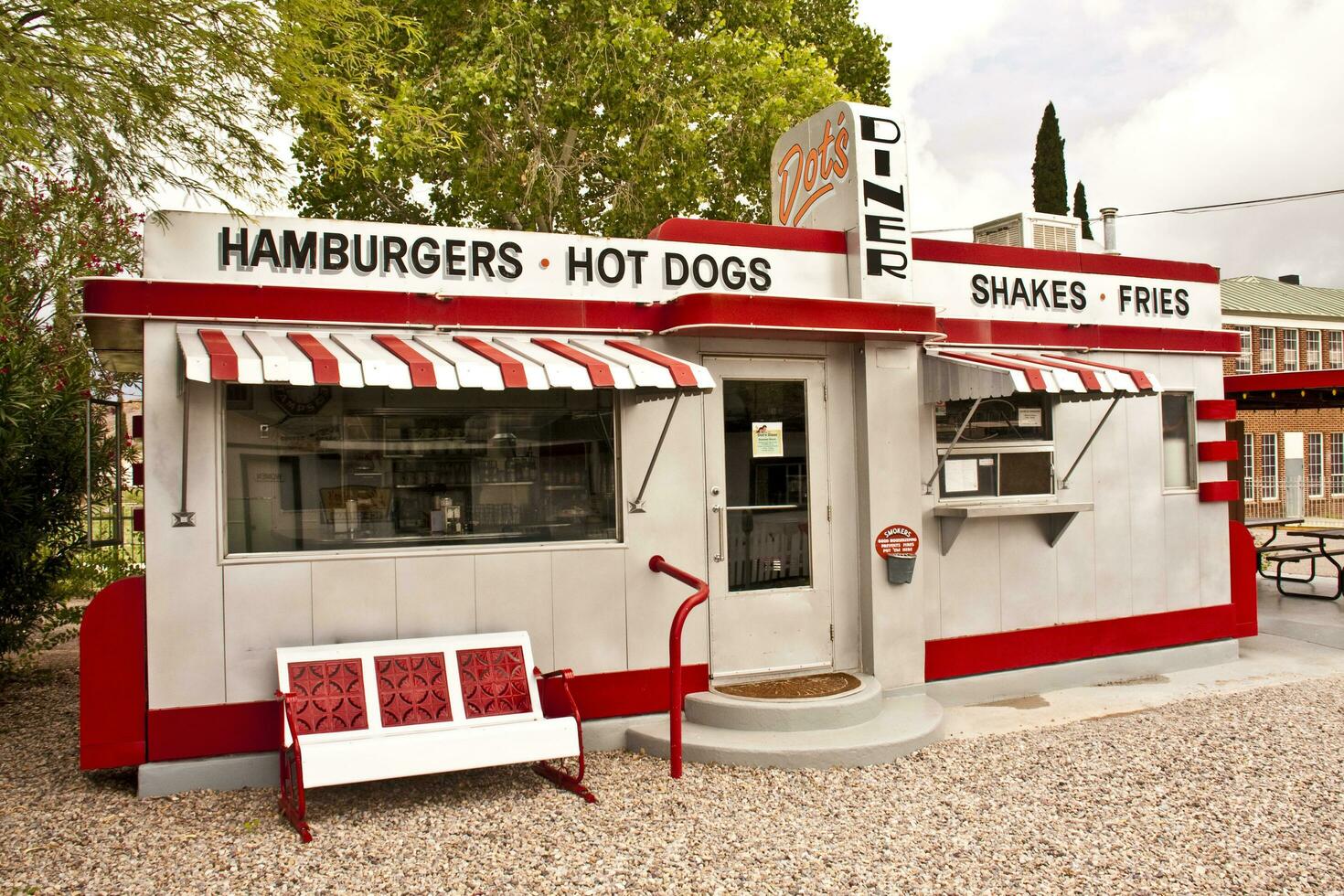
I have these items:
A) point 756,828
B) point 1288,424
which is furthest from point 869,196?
point 1288,424

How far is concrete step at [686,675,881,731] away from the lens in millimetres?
5617

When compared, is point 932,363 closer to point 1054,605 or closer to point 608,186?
point 1054,605

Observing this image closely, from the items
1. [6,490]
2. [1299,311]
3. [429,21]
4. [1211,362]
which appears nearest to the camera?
[6,490]

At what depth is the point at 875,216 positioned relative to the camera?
6578 millimetres

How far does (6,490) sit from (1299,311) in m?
33.0

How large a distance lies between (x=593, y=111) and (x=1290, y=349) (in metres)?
24.2

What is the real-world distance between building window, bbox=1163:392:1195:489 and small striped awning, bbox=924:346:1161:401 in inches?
65.7

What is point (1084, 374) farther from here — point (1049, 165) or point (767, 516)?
point (1049, 165)

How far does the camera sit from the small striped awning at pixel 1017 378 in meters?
6.06

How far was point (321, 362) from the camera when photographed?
4641 mm

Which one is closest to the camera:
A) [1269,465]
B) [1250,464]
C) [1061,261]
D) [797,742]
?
[797,742]

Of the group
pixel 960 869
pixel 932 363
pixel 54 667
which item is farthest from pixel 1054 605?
pixel 54 667

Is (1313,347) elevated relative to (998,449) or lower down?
elevated

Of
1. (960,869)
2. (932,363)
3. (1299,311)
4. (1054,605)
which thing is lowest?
(960,869)
